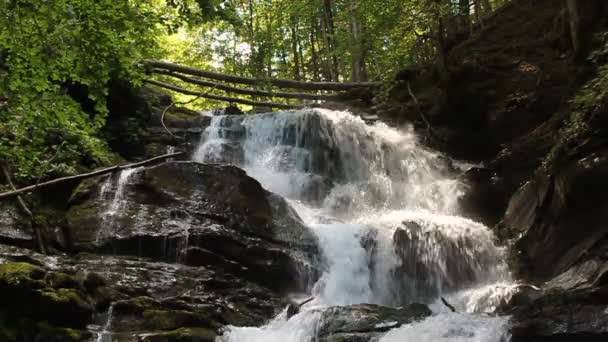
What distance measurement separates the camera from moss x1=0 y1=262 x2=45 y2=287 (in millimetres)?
6895

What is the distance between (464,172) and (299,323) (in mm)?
8213

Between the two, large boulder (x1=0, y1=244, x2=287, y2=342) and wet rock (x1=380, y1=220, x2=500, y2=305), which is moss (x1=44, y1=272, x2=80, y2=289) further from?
wet rock (x1=380, y1=220, x2=500, y2=305)

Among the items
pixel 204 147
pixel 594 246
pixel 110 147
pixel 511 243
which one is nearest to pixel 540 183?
pixel 511 243

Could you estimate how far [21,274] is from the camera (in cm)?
706

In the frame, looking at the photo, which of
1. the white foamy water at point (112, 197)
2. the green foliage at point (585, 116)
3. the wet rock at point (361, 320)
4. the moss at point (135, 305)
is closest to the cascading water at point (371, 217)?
the wet rock at point (361, 320)

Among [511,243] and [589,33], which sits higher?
[589,33]

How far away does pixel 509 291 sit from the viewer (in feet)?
28.6

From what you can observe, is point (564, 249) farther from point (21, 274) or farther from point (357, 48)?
point (357, 48)

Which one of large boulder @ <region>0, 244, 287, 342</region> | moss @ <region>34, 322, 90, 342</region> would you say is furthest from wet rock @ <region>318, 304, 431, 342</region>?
moss @ <region>34, 322, 90, 342</region>

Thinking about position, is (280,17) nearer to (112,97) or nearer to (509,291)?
(112,97)

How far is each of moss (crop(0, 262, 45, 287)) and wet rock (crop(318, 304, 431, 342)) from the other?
352 cm

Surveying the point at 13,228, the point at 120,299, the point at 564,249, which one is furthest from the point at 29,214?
the point at 564,249

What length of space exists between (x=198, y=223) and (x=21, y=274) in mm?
3508

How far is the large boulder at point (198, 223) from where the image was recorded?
9.69 m
